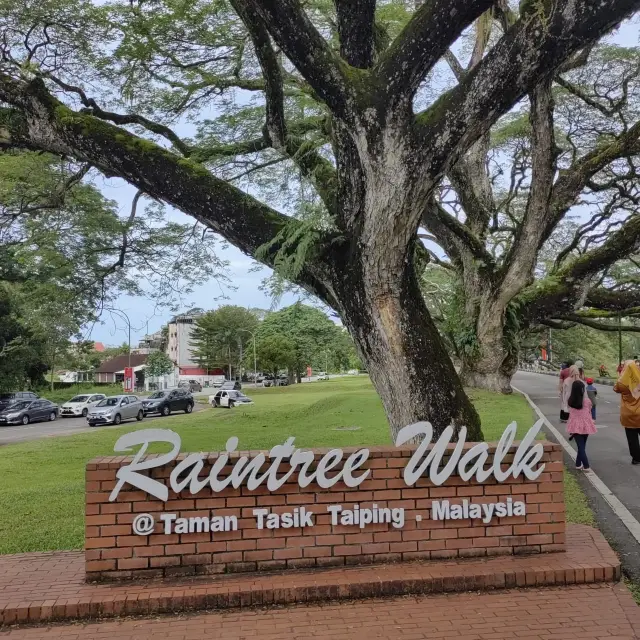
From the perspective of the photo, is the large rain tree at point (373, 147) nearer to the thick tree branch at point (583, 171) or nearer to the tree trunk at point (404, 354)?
the tree trunk at point (404, 354)

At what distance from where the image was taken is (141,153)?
268 inches

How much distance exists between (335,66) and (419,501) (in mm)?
4148

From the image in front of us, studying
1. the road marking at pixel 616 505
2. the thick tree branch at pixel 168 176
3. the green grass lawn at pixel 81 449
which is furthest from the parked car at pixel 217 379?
the thick tree branch at pixel 168 176

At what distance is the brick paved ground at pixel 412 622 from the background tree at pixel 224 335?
69757mm

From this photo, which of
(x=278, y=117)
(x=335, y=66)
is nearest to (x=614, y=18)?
(x=335, y=66)

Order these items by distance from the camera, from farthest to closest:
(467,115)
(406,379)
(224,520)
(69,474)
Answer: (69,474)
(406,379)
(467,115)
(224,520)

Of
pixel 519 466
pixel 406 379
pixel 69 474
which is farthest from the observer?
pixel 69 474

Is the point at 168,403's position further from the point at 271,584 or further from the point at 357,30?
the point at 271,584

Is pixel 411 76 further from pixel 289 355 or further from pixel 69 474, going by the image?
pixel 289 355

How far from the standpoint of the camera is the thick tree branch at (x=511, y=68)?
551 cm

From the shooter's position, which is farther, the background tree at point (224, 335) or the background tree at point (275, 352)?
the background tree at point (224, 335)

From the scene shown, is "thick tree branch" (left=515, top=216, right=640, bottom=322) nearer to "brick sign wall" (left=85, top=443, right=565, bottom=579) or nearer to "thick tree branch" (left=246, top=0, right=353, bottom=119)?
"thick tree branch" (left=246, top=0, right=353, bottom=119)

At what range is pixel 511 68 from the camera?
5785 mm

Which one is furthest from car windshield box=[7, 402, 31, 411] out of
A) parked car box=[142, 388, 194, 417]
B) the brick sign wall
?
the brick sign wall
